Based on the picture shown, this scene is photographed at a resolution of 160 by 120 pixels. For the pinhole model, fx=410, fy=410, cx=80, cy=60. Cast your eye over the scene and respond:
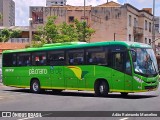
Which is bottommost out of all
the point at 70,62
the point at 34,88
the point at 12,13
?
the point at 34,88

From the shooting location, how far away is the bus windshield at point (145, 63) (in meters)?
21.1

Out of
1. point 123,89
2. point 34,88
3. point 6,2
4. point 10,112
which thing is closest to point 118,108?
point 10,112

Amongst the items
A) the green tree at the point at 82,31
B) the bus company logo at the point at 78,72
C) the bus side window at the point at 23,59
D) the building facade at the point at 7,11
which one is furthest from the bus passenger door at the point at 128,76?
the building facade at the point at 7,11

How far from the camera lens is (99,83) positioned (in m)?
22.8

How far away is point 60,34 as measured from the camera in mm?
53188

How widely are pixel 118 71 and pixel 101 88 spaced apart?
5.42 feet

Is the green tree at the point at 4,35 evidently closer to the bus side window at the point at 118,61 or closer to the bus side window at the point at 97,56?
the bus side window at the point at 97,56

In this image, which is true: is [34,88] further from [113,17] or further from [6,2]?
[6,2]

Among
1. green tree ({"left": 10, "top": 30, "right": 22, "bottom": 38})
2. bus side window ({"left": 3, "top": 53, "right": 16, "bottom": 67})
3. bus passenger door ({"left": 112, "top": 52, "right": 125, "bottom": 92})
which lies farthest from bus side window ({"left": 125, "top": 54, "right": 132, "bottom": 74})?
green tree ({"left": 10, "top": 30, "right": 22, "bottom": 38})

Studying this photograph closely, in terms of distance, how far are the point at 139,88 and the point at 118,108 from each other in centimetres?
510

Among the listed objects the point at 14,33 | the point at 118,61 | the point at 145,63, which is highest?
the point at 14,33

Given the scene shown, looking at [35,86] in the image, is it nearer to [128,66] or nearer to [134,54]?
[128,66]

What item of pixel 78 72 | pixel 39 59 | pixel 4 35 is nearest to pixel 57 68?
pixel 78 72

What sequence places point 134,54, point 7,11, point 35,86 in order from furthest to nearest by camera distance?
point 7,11
point 35,86
point 134,54
